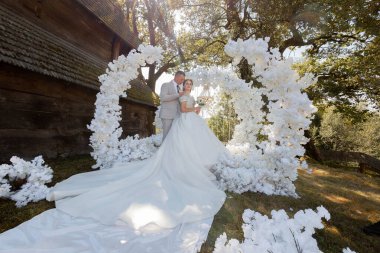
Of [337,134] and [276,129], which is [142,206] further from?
[337,134]

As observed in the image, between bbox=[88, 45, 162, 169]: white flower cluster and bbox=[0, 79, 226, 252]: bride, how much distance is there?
30.9 inches

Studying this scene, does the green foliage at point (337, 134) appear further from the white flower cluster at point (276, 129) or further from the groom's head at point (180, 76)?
the groom's head at point (180, 76)

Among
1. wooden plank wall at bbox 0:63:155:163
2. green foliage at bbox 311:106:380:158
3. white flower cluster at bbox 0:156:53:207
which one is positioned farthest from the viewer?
green foliage at bbox 311:106:380:158

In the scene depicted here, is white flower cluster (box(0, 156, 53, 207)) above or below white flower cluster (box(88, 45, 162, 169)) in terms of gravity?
below

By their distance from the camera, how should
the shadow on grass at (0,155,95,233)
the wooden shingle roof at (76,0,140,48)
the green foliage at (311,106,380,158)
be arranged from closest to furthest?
the shadow on grass at (0,155,95,233) → the wooden shingle roof at (76,0,140,48) → the green foliage at (311,106,380,158)

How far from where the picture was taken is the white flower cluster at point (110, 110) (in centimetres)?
725

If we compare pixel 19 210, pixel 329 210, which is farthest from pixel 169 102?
pixel 329 210

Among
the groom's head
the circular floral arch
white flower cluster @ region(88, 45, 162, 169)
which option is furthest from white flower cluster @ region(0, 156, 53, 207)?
the groom's head

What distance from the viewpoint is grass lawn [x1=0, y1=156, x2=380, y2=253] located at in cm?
399

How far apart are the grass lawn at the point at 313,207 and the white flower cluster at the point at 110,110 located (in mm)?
735

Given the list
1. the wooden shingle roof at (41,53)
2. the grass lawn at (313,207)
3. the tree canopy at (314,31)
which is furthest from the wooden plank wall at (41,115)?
the tree canopy at (314,31)

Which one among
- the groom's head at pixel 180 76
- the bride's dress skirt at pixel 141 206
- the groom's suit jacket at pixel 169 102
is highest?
the groom's head at pixel 180 76

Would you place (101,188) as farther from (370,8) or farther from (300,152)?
→ (370,8)

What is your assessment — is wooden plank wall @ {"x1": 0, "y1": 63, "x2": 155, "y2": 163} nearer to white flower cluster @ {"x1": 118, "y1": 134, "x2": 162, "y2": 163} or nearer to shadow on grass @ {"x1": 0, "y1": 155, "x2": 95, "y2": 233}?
shadow on grass @ {"x1": 0, "y1": 155, "x2": 95, "y2": 233}
